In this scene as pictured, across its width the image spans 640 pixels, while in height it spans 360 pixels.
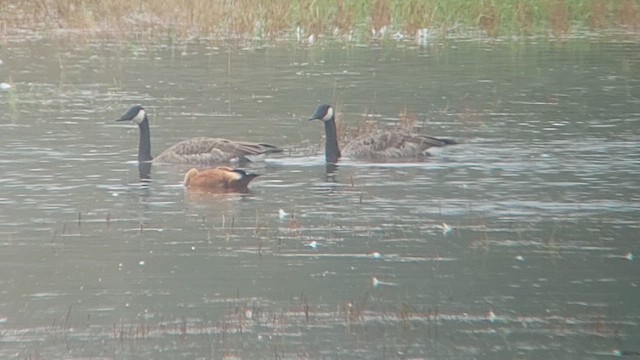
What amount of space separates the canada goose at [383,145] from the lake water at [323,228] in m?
0.22

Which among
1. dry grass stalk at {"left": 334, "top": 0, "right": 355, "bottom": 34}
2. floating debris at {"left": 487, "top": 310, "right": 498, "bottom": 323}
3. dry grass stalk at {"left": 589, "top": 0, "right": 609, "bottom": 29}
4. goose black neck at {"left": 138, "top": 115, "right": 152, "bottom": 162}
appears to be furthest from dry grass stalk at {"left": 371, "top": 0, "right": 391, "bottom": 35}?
floating debris at {"left": 487, "top": 310, "right": 498, "bottom": 323}

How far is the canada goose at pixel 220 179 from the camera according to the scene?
16.2 metres

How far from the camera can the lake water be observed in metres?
9.94

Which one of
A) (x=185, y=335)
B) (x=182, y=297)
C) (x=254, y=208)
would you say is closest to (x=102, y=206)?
(x=254, y=208)

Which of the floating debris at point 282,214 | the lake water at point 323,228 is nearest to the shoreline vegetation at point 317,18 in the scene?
the lake water at point 323,228

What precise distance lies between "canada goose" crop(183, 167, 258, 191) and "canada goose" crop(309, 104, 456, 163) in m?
2.39

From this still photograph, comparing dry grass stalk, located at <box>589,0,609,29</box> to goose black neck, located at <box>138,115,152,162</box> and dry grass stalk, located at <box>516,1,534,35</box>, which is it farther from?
A: goose black neck, located at <box>138,115,152,162</box>

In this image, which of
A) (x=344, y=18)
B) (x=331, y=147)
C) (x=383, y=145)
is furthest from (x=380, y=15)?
(x=383, y=145)

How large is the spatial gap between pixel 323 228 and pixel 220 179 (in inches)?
112

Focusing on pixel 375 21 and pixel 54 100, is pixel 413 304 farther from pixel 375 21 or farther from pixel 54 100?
pixel 375 21

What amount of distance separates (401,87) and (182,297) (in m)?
14.7

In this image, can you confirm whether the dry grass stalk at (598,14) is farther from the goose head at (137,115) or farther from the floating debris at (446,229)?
the floating debris at (446,229)

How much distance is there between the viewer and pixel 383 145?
1841cm

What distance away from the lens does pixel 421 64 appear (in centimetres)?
2878
